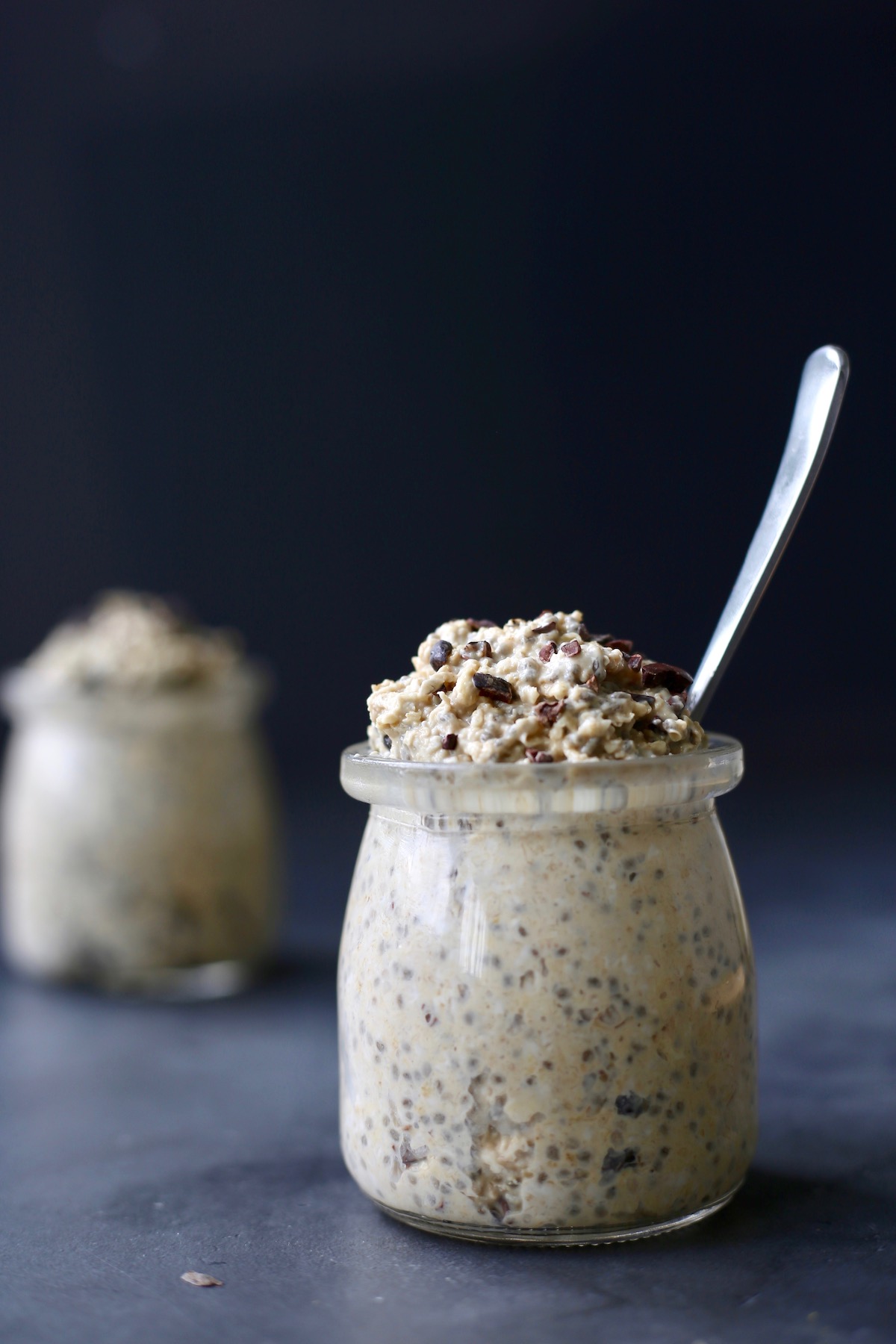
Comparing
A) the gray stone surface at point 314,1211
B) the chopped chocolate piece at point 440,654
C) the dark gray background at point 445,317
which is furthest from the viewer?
the dark gray background at point 445,317

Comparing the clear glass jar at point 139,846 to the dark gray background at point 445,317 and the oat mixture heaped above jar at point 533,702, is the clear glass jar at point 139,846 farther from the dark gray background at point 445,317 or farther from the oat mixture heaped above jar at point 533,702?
the dark gray background at point 445,317

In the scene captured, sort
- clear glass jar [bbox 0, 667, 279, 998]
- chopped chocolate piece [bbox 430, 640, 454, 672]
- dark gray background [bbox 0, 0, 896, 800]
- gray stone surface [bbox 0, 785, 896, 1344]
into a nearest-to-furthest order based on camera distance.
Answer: gray stone surface [bbox 0, 785, 896, 1344], chopped chocolate piece [bbox 430, 640, 454, 672], clear glass jar [bbox 0, 667, 279, 998], dark gray background [bbox 0, 0, 896, 800]

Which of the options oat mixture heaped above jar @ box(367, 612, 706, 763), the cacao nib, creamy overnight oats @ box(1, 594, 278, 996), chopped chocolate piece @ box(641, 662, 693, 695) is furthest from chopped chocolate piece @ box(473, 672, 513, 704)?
creamy overnight oats @ box(1, 594, 278, 996)

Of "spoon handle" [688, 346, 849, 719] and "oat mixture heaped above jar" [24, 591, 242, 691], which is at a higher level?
"spoon handle" [688, 346, 849, 719]

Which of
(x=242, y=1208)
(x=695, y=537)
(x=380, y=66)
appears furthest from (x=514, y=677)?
(x=380, y=66)

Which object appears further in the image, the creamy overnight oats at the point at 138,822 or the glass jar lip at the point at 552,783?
the creamy overnight oats at the point at 138,822

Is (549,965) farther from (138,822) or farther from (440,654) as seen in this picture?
(138,822)

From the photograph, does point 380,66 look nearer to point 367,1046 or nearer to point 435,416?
point 435,416

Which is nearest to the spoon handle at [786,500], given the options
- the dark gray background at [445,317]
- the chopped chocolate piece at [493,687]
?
the chopped chocolate piece at [493,687]

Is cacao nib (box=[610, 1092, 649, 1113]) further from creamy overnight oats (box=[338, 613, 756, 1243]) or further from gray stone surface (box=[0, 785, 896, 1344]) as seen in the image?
gray stone surface (box=[0, 785, 896, 1344])
